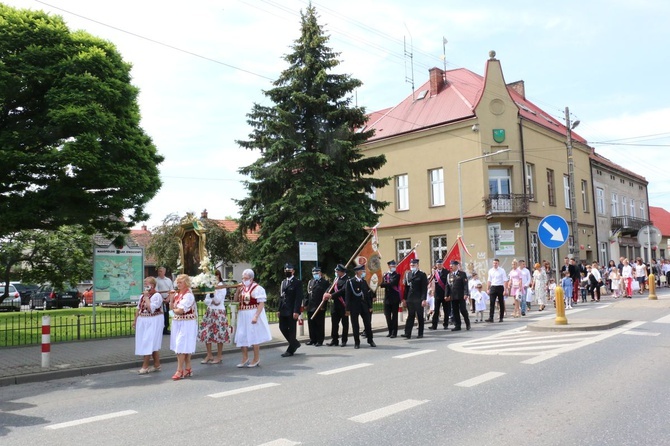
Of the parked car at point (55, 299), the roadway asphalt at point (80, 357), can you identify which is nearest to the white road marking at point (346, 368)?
the roadway asphalt at point (80, 357)

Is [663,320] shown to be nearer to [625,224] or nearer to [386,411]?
[386,411]

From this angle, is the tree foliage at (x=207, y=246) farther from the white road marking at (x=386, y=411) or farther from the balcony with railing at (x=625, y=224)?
the white road marking at (x=386, y=411)

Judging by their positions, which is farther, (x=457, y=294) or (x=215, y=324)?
(x=457, y=294)

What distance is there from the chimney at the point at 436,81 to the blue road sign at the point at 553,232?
958 inches

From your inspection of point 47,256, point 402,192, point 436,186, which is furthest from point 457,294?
point 47,256

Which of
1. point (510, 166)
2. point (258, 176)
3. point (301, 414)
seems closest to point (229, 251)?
point (258, 176)

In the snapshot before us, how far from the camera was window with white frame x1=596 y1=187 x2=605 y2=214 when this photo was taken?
44062 millimetres

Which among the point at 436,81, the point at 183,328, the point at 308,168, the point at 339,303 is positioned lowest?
the point at 183,328

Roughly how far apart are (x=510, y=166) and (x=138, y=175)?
79.9ft

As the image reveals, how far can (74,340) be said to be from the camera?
14203 mm

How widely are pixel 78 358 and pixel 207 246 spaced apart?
95.1 ft

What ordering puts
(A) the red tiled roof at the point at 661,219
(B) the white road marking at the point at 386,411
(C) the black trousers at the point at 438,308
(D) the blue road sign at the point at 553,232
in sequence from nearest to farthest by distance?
(B) the white road marking at the point at 386,411 < (D) the blue road sign at the point at 553,232 < (C) the black trousers at the point at 438,308 < (A) the red tiled roof at the point at 661,219

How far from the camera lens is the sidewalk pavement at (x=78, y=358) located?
9.93 metres

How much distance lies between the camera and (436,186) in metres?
34.3
